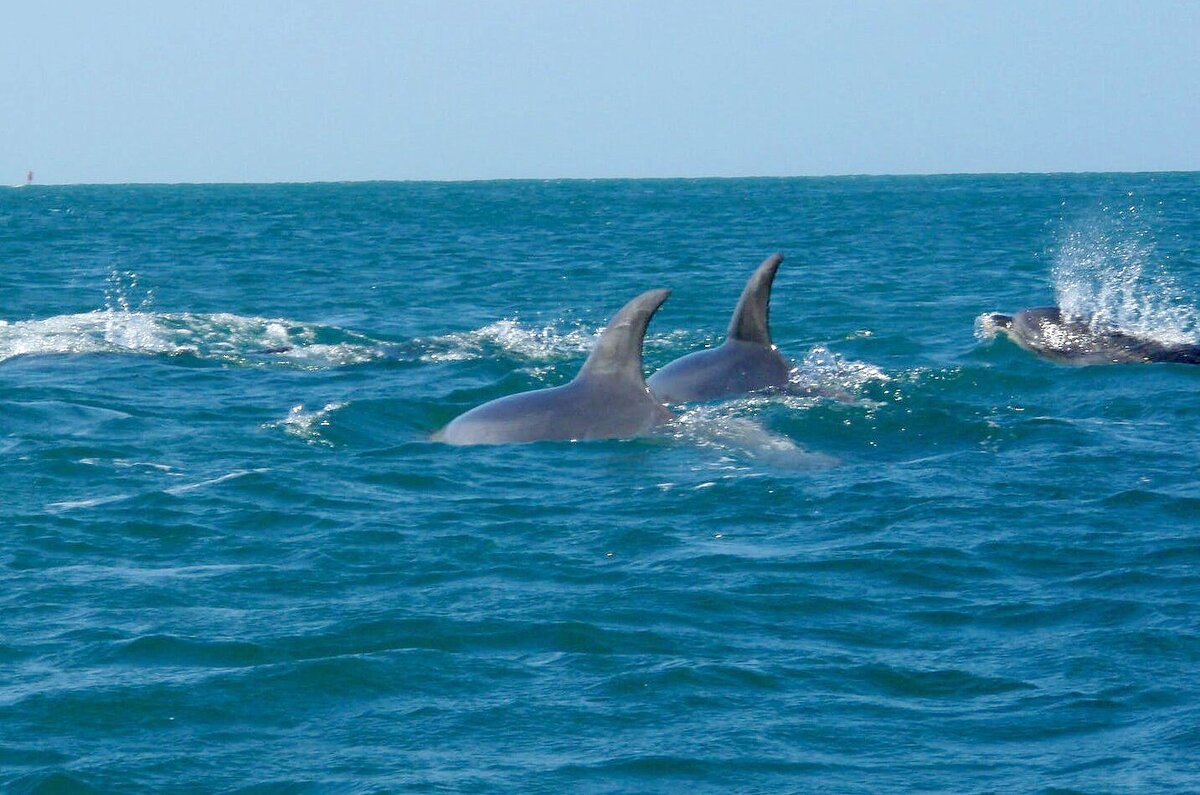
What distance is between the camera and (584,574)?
32.8 ft

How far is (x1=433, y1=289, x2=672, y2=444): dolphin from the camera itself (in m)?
13.5

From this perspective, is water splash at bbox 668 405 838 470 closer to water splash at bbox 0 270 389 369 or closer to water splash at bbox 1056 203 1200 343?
water splash at bbox 0 270 389 369

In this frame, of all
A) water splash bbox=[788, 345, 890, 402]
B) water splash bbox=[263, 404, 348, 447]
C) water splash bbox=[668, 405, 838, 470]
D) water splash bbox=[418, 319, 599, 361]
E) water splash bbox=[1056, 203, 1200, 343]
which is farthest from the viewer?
water splash bbox=[1056, 203, 1200, 343]

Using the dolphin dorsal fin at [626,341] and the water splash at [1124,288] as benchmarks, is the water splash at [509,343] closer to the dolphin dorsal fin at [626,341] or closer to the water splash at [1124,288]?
the dolphin dorsal fin at [626,341]

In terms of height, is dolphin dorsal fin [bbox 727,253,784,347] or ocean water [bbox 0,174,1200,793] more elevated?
dolphin dorsal fin [bbox 727,253,784,347]

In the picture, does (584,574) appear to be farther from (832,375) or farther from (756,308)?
(832,375)

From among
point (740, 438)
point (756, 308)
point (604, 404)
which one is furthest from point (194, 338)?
point (740, 438)

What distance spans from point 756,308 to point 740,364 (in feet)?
1.93

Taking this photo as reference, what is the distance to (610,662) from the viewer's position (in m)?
8.36

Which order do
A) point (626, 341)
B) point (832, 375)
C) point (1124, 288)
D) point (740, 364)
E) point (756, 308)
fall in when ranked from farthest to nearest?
point (1124, 288)
point (832, 375)
point (756, 308)
point (740, 364)
point (626, 341)

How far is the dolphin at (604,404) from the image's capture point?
1347cm

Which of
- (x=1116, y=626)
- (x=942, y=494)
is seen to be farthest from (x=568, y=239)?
A: (x=1116, y=626)

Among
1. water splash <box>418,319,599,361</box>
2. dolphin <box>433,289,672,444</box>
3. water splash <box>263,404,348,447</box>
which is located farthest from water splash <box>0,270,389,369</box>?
dolphin <box>433,289,672,444</box>

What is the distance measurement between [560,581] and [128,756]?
3.22m
